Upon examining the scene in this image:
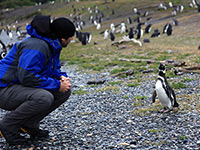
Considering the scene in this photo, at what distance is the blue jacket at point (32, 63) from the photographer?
10.5ft

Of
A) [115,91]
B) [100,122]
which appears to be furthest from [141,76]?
[100,122]

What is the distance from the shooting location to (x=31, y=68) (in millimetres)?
3193

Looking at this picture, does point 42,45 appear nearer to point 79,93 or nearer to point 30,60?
point 30,60

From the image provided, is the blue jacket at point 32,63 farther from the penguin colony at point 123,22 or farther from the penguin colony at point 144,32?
the penguin colony at point 123,22

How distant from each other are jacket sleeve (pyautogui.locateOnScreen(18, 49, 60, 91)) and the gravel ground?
929 mm

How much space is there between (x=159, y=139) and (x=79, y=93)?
3747 mm

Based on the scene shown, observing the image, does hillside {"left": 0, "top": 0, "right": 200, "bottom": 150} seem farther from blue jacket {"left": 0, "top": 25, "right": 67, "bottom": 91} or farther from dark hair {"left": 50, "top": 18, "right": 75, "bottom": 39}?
dark hair {"left": 50, "top": 18, "right": 75, "bottom": 39}

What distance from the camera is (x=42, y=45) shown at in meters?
3.30

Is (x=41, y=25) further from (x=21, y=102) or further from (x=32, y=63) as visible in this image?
(x=21, y=102)

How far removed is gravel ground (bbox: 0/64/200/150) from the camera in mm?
3723

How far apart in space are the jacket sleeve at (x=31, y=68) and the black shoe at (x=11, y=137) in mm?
671

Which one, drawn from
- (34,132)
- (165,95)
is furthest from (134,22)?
(34,132)

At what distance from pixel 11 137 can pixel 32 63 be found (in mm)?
1046

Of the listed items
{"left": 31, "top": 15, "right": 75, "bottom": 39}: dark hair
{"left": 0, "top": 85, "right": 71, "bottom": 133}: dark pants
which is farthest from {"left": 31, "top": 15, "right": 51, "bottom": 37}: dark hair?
{"left": 0, "top": 85, "right": 71, "bottom": 133}: dark pants
